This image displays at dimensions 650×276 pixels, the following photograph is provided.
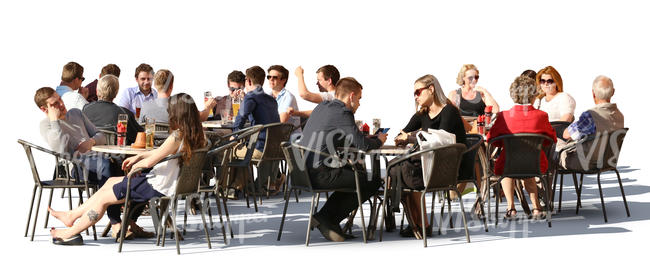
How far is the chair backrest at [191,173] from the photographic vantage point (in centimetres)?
729

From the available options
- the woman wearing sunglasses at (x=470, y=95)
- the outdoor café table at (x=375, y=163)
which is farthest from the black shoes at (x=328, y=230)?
the woman wearing sunglasses at (x=470, y=95)

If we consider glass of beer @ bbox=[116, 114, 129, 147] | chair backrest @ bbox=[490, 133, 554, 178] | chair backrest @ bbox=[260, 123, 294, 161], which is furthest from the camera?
chair backrest @ bbox=[260, 123, 294, 161]

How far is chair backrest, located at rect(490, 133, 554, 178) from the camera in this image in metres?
8.47

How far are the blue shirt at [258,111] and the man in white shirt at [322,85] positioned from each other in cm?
58

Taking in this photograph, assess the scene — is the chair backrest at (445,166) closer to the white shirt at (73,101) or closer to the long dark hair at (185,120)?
the long dark hair at (185,120)

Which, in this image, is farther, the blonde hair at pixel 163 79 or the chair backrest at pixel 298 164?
the blonde hair at pixel 163 79

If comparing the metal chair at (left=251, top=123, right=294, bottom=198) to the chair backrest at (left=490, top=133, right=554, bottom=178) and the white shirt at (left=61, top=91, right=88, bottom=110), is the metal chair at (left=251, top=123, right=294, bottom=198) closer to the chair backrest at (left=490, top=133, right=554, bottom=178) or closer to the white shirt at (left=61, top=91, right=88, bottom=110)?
the white shirt at (left=61, top=91, right=88, bottom=110)

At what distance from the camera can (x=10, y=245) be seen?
783cm

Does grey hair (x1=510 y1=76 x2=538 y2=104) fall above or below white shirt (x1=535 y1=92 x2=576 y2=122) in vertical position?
above

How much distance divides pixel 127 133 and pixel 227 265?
8.41 feet

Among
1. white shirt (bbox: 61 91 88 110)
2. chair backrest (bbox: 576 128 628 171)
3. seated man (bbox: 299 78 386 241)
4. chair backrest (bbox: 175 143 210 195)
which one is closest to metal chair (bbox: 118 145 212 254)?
chair backrest (bbox: 175 143 210 195)

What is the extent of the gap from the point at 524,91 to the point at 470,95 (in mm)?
2784

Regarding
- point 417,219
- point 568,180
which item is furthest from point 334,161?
point 568,180

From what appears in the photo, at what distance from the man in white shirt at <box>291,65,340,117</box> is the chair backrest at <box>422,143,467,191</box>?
10.1ft
